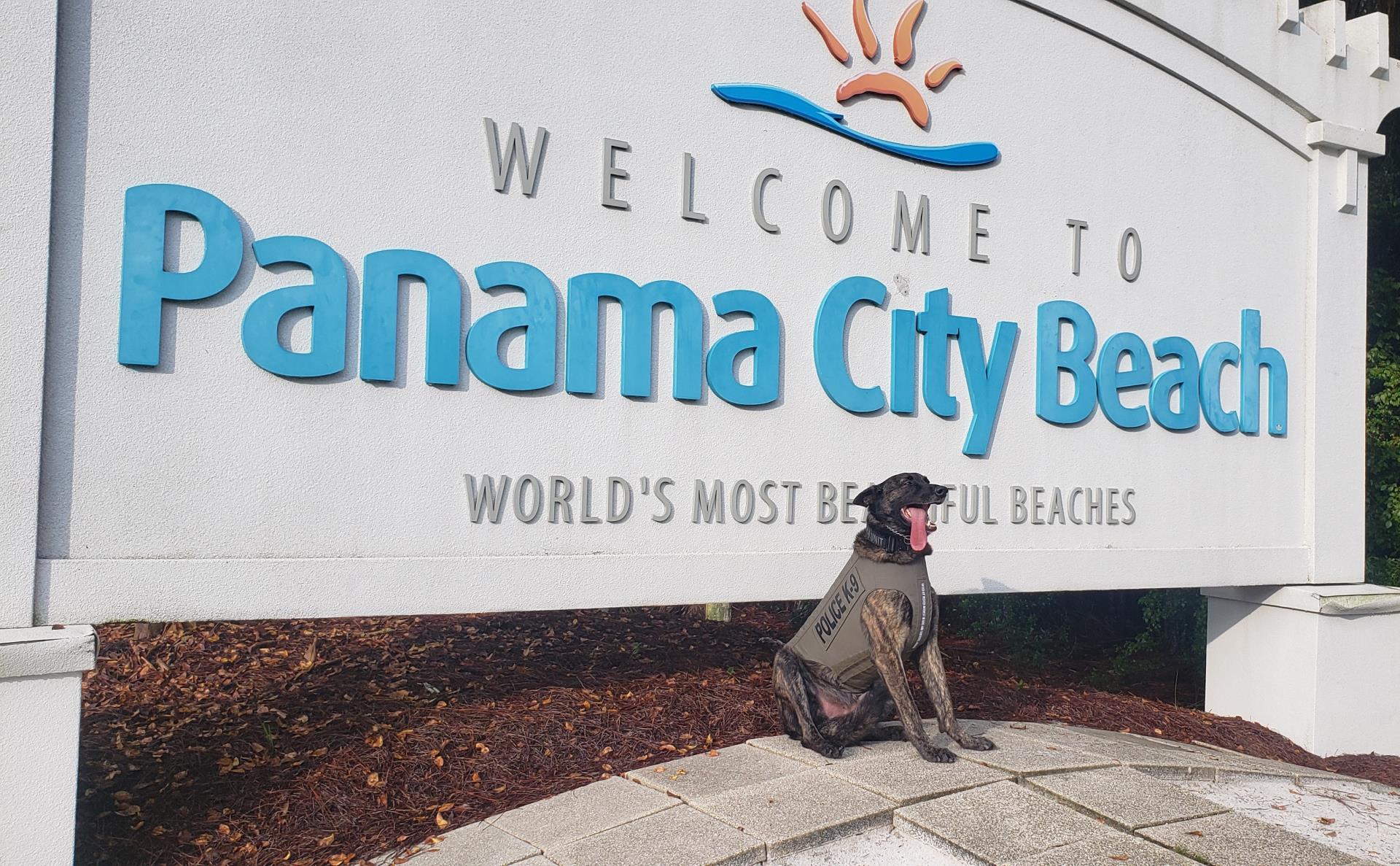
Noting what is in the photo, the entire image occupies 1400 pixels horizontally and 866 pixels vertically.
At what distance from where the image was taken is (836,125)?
6.38 meters

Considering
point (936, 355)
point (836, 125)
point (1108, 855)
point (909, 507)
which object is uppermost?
point (836, 125)

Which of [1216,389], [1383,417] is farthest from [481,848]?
[1383,417]

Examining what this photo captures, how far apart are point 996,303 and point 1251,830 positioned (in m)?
3.47

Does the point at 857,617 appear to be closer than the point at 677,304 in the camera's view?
Yes

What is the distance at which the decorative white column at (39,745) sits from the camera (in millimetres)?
4035

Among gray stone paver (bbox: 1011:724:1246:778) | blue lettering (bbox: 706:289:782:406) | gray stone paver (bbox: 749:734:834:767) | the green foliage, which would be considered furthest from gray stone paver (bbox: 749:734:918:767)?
the green foliage

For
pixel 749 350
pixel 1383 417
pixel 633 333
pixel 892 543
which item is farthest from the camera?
pixel 1383 417

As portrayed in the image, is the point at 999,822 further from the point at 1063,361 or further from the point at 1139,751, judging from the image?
the point at 1063,361

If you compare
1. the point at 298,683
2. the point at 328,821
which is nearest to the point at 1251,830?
the point at 328,821

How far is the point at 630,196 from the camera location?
5.77 m

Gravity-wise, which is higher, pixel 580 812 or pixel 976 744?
pixel 976 744

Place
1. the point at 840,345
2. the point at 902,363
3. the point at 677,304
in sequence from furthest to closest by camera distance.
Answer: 1. the point at 902,363
2. the point at 840,345
3. the point at 677,304

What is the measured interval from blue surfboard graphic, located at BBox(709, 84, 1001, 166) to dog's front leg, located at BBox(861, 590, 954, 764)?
9.22 ft

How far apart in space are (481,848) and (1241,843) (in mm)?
3040
